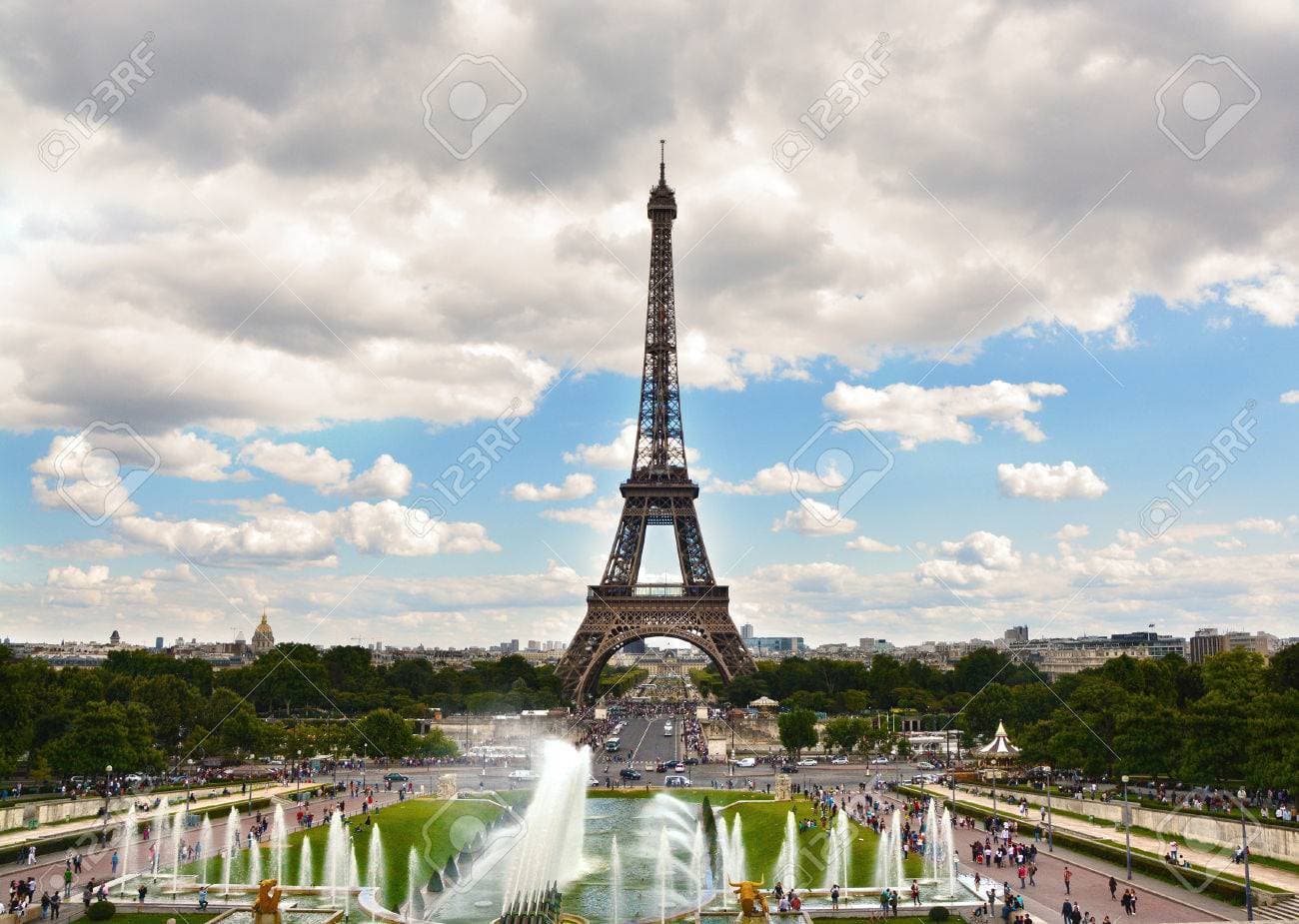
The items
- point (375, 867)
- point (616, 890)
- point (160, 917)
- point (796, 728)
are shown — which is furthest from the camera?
point (796, 728)

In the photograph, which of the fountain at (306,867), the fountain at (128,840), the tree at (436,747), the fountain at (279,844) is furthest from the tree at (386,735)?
the fountain at (306,867)

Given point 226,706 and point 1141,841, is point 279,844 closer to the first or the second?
point 1141,841

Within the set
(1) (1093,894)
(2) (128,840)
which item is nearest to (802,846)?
(1) (1093,894)

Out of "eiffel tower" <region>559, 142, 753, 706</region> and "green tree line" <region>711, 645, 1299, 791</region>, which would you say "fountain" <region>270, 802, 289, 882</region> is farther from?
"eiffel tower" <region>559, 142, 753, 706</region>

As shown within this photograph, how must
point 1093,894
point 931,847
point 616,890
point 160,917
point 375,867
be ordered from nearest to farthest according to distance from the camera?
point 160,917
point 1093,894
point 616,890
point 375,867
point 931,847

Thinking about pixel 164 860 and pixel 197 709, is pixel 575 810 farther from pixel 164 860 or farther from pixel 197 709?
pixel 197 709
